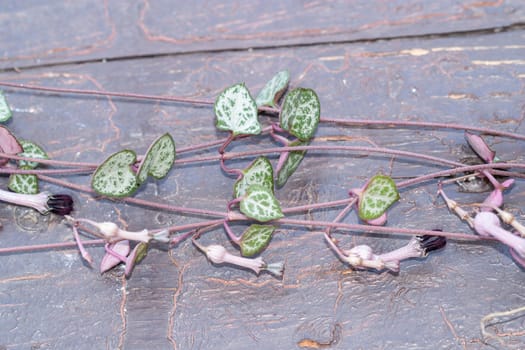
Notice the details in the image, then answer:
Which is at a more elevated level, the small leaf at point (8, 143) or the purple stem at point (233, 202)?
the small leaf at point (8, 143)

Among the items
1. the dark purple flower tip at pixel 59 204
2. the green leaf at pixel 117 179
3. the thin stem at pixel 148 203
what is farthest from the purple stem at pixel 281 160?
the dark purple flower tip at pixel 59 204

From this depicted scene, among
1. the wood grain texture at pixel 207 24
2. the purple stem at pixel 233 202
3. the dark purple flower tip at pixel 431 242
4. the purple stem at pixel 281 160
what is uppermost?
the wood grain texture at pixel 207 24

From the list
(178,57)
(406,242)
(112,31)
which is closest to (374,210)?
(406,242)

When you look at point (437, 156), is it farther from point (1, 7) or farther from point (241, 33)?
point (1, 7)

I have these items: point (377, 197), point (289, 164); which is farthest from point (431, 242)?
point (289, 164)

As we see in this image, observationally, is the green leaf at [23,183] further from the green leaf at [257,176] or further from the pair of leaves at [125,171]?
the green leaf at [257,176]

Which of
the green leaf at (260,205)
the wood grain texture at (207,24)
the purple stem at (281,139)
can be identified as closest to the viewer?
the green leaf at (260,205)

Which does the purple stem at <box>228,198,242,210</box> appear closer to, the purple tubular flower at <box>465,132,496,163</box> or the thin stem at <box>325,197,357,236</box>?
the thin stem at <box>325,197,357,236</box>
